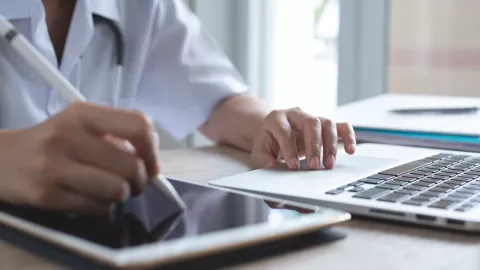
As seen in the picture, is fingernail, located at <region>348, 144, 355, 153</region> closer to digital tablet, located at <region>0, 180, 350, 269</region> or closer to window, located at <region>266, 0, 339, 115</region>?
digital tablet, located at <region>0, 180, 350, 269</region>

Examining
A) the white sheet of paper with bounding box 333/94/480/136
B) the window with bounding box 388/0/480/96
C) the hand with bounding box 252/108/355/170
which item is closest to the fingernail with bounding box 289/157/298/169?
the hand with bounding box 252/108/355/170

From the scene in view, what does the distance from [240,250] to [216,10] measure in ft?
5.69

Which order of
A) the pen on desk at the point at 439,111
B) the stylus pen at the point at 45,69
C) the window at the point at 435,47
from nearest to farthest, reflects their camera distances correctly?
the stylus pen at the point at 45,69 → the pen on desk at the point at 439,111 → the window at the point at 435,47

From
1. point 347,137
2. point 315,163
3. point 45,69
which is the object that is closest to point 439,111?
point 347,137

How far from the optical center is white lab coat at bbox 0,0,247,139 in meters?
1.02

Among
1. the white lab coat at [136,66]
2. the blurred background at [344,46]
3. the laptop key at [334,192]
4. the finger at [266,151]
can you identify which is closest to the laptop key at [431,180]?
the laptop key at [334,192]

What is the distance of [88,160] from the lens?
1.72 feet

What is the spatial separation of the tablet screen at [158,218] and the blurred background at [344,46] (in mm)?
1177

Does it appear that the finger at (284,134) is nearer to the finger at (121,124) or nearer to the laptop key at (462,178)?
the laptop key at (462,178)

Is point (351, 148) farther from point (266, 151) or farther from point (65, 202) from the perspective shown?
point (65, 202)

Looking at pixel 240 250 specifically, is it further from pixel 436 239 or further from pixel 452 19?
pixel 452 19

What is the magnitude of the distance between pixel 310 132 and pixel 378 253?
1.08ft

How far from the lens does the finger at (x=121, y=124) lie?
1.66 feet

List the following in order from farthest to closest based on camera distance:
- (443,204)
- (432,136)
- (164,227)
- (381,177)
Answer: (432,136)
(381,177)
(443,204)
(164,227)
